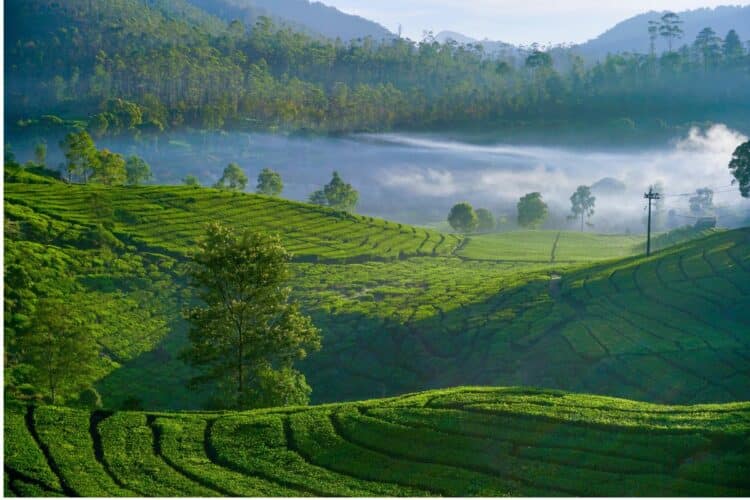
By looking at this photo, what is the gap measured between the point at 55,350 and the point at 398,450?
2224cm

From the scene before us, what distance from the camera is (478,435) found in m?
30.5

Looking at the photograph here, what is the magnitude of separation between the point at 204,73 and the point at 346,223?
109 m

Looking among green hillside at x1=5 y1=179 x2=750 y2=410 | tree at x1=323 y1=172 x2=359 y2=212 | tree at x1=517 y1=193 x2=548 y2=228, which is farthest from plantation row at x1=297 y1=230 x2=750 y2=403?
tree at x1=517 y1=193 x2=548 y2=228

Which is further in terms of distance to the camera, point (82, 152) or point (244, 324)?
point (82, 152)

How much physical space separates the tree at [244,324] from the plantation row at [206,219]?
3824 centimetres

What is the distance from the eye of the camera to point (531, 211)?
139 metres

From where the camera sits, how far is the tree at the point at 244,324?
3859cm

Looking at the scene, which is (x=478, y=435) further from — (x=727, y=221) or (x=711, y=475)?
(x=727, y=221)

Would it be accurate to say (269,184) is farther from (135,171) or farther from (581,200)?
(581,200)

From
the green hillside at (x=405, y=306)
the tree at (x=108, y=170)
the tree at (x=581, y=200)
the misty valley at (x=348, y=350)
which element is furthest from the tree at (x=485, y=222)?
the tree at (x=108, y=170)

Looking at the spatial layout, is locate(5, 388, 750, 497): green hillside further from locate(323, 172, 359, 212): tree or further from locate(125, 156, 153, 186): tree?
locate(125, 156, 153, 186): tree

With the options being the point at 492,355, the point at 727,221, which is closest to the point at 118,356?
the point at 492,355

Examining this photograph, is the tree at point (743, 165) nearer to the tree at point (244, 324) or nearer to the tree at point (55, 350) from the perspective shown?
the tree at point (244, 324)

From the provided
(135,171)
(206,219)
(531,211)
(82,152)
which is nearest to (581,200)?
(531,211)
